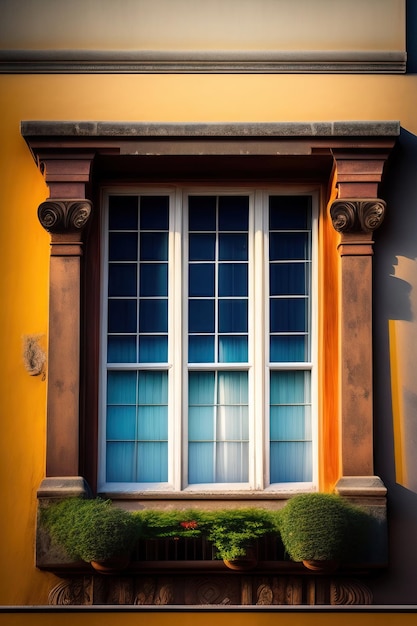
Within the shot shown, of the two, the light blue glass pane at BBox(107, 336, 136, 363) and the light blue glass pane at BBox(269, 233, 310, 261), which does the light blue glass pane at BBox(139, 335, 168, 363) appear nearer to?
the light blue glass pane at BBox(107, 336, 136, 363)

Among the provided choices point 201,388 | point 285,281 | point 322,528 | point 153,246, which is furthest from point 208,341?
point 322,528

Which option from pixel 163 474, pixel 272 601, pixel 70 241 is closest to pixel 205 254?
pixel 70 241

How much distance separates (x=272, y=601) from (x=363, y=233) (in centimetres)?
318

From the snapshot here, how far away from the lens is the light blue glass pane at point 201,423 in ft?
31.8

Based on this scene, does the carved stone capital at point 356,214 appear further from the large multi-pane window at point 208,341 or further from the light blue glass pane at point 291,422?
the light blue glass pane at point 291,422

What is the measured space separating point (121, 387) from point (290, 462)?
1.62 metres

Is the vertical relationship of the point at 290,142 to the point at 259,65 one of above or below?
below

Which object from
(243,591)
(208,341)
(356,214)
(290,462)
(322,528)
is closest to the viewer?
(322,528)

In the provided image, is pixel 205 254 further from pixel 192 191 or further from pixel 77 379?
pixel 77 379

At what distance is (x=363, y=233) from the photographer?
9.43 meters

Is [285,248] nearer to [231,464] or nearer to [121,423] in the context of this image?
[231,464]

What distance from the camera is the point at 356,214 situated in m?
9.37

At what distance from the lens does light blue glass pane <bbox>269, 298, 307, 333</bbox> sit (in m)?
9.73

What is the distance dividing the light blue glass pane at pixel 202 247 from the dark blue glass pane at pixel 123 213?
0.53 metres
